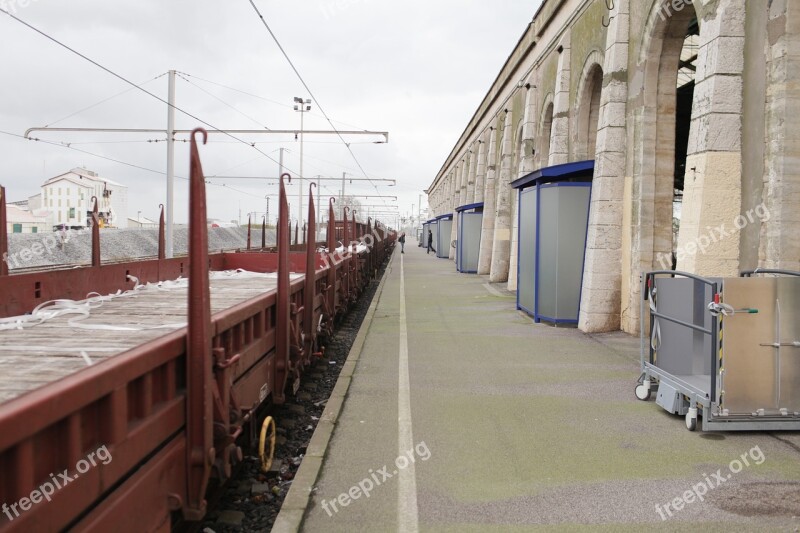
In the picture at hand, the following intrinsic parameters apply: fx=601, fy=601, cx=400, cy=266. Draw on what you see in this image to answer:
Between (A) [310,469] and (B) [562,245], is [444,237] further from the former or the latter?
(A) [310,469]

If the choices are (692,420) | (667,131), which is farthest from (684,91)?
(692,420)

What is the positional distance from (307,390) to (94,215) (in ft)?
11.0

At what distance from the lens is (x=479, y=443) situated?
18.2 ft

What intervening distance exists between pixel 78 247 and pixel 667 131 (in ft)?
88.3

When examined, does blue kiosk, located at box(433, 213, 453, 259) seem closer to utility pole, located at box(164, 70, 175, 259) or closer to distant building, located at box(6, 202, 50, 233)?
utility pole, located at box(164, 70, 175, 259)

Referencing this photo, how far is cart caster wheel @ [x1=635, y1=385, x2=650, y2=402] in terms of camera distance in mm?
6867

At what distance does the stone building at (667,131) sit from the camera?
744 cm

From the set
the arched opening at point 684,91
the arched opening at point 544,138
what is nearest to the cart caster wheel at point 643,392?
the arched opening at point 684,91

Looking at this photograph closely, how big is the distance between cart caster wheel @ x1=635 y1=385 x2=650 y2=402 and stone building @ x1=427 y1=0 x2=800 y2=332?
2.20 m

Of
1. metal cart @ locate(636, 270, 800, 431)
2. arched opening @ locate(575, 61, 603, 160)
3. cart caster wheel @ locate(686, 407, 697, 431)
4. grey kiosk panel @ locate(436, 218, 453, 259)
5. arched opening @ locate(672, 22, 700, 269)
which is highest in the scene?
arched opening @ locate(672, 22, 700, 269)

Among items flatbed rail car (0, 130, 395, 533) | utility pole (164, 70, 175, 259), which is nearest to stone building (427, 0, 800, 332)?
flatbed rail car (0, 130, 395, 533)

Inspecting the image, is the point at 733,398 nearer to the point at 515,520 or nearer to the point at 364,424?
the point at 515,520

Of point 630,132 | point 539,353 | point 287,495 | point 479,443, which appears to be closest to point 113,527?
point 287,495

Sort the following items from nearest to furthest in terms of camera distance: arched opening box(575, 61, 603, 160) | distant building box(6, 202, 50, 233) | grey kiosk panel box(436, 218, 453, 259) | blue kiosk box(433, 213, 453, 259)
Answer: arched opening box(575, 61, 603, 160)
distant building box(6, 202, 50, 233)
blue kiosk box(433, 213, 453, 259)
grey kiosk panel box(436, 218, 453, 259)
